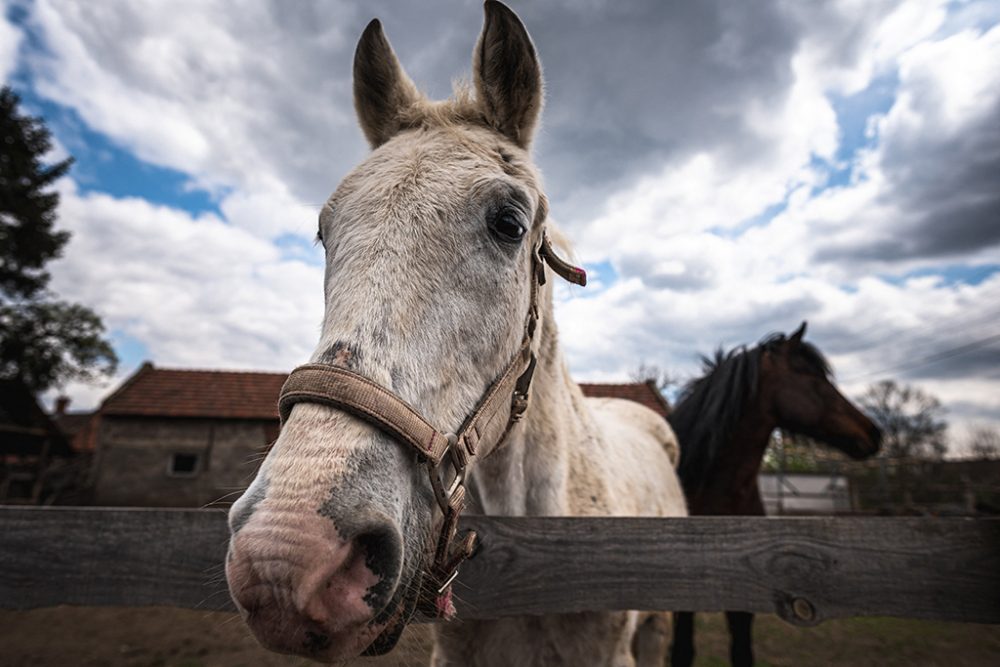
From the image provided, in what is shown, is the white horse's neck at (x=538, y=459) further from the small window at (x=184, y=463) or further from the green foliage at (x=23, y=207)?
the green foliage at (x=23, y=207)

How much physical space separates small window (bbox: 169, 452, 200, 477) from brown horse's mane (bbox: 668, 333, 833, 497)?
1856 cm

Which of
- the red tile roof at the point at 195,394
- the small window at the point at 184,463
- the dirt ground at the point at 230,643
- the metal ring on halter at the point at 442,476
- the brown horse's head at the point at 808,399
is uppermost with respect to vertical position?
the red tile roof at the point at 195,394

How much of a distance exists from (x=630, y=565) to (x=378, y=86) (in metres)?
2.13

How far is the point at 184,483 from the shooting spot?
695 inches

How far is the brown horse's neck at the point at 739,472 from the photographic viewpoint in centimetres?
480

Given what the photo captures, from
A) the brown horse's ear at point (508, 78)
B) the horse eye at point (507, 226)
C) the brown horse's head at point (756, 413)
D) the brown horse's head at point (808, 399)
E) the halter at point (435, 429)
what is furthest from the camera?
the brown horse's head at point (808, 399)

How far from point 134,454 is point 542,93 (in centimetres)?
2142

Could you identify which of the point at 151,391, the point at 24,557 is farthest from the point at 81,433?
the point at 24,557

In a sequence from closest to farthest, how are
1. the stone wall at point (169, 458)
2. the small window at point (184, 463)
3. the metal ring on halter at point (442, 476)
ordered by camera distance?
the metal ring on halter at point (442, 476) < the stone wall at point (169, 458) < the small window at point (184, 463)

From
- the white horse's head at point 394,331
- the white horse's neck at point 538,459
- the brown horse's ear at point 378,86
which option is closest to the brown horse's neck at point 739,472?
the white horse's neck at point 538,459

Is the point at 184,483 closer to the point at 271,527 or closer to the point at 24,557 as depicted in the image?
the point at 24,557

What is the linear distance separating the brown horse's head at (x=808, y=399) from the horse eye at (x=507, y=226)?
4680 millimetres

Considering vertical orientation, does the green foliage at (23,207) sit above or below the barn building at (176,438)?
above

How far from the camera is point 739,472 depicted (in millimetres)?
4883
